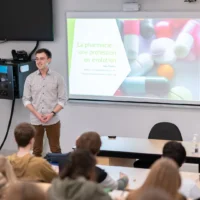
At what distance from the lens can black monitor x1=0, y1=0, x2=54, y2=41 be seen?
6.04 m

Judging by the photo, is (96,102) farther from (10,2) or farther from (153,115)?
(10,2)

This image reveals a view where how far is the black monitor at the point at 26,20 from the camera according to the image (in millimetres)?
6035

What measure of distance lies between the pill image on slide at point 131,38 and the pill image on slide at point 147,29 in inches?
2.3

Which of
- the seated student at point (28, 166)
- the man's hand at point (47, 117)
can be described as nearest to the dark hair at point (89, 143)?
the seated student at point (28, 166)

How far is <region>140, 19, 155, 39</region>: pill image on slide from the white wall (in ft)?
0.58

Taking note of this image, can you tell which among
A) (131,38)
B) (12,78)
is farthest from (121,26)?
(12,78)

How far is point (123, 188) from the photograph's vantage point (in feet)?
11.2

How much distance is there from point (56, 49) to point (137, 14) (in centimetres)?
131

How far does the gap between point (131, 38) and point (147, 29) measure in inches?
10.2

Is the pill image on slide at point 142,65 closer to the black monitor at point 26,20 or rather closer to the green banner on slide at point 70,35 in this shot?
the green banner on slide at point 70,35

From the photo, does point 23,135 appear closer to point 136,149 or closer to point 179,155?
point 179,155

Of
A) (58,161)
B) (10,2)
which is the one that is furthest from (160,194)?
(10,2)

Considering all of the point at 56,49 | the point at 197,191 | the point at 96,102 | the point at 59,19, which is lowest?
the point at 197,191

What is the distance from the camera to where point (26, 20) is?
20.2 ft
